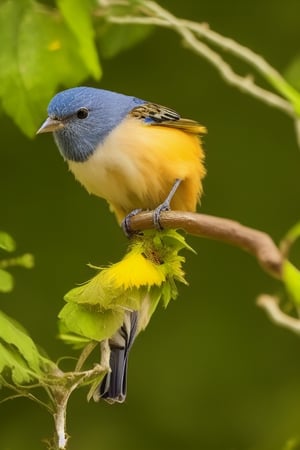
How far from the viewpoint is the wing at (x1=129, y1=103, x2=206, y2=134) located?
2.24 meters

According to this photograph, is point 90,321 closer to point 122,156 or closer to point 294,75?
point 122,156

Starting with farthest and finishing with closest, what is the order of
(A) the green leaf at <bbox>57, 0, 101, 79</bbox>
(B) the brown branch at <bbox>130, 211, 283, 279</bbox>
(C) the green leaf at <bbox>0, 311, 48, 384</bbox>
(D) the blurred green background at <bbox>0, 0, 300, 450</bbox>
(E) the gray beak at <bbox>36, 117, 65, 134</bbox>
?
(D) the blurred green background at <bbox>0, 0, 300, 450</bbox>
(E) the gray beak at <bbox>36, 117, 65, 134</bbox>
(A) the green leaf at <bbox>57, 0, 101, 79</bbox>
(C) the green leaf at <bbox>0, 311, 48, 384</bbox>
(B) the brown branch at <bbox>130, 211, 283, 279</bbox>

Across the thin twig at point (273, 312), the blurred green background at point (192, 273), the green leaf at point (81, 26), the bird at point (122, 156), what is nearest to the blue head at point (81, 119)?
the bird at point (122, 156)

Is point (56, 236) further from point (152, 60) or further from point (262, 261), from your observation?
point (262, 261)

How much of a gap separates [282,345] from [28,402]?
2.96ft

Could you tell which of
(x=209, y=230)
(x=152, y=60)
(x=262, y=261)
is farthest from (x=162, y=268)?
(x=152, y=60)

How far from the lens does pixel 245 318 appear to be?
375 cm

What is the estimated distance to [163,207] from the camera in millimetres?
1980

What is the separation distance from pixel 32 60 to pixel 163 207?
0.40 metres

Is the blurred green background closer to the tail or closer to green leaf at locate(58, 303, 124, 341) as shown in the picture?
the tail

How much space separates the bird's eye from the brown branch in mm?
484

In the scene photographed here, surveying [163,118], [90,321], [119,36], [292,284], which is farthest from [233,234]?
[119,36]

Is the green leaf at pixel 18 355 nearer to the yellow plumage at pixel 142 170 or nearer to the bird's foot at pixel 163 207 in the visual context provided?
the bird's foot at pixel 163 207

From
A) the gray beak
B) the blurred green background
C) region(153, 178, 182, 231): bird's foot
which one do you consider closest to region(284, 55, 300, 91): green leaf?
region(153, 178, 182, 231): bird's foot
